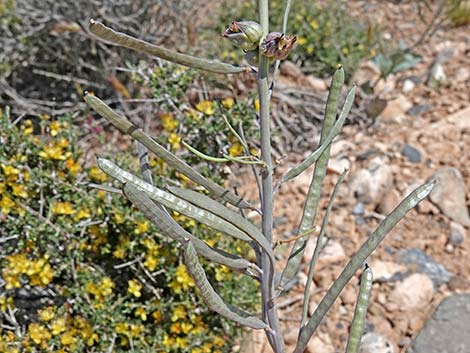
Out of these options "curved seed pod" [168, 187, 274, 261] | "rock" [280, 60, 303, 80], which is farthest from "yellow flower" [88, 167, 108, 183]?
"rock" [280, 60, 303, 80]

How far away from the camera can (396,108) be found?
3.26 m

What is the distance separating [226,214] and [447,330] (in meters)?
1.19

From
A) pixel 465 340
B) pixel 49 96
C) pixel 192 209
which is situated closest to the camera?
pixel 192 209

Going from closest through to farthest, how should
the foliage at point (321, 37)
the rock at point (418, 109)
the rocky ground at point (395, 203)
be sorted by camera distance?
the rocky ground at point (395, 203) < the rock at point (418, 109) < the foliage at point (321, 37)

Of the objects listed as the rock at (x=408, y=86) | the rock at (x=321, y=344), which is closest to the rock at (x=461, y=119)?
the rock at (x=408, y=86)

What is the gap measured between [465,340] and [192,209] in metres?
1.25

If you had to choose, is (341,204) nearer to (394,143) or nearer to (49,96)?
(394,143)

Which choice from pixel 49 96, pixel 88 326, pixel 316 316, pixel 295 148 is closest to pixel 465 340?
pixel 316 316

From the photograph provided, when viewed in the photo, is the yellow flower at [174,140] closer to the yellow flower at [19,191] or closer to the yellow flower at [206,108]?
the yellow flower at [206,108]

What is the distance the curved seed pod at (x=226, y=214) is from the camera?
1163 millimetres

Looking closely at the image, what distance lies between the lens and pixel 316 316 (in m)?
1.21

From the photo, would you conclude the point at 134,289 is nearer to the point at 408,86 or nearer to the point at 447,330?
the point at 447,330

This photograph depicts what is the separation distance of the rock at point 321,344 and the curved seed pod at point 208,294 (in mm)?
863

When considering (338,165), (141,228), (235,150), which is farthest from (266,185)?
(338,165)
